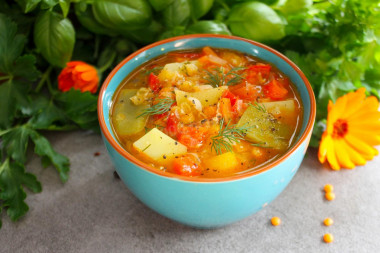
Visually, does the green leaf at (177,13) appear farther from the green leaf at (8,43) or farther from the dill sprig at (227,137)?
the dill sprig at (227,137)

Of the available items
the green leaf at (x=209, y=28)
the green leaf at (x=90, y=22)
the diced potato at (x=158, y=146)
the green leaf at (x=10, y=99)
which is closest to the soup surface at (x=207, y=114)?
the diced potato at (x=158, y=146)

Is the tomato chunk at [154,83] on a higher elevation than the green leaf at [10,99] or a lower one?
higher

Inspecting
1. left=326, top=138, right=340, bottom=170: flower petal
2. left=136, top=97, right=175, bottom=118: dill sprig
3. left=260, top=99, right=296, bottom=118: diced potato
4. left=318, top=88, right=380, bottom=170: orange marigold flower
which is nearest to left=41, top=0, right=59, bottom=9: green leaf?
left=136, top=97, right=175, bottom=118: dill sprig

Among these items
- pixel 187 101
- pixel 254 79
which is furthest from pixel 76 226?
pixel 254 79

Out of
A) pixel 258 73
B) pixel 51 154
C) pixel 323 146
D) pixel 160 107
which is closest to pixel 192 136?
pixel 160 107

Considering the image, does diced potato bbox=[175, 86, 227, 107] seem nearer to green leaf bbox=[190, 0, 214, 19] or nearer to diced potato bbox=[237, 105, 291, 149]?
diced potato bbox=[237, 105, 291, 149]

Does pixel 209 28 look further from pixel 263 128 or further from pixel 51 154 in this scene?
pixel 51 154

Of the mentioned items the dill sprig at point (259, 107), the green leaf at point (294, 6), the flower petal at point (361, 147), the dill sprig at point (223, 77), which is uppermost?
the green leaf at point (294, 6)
